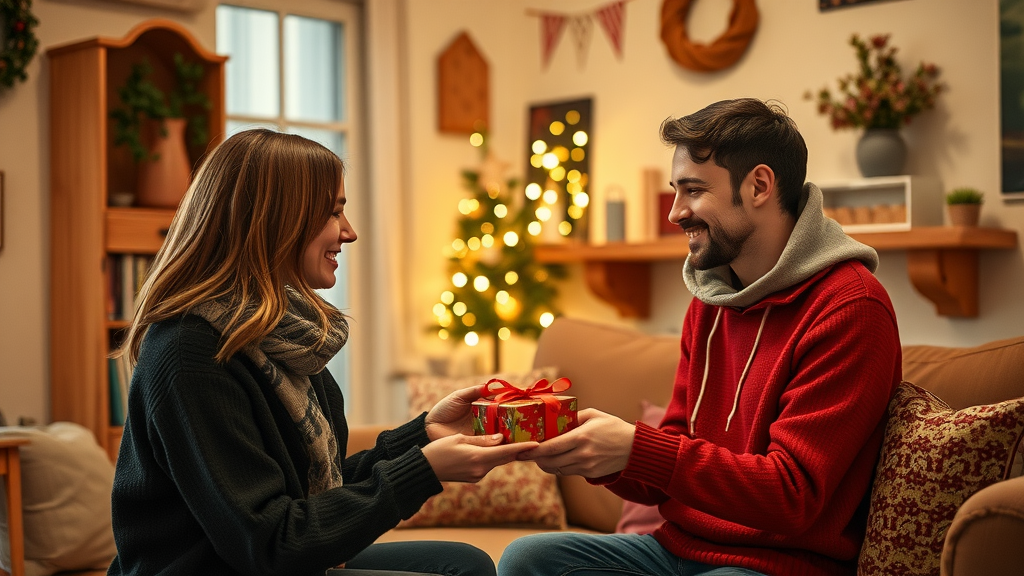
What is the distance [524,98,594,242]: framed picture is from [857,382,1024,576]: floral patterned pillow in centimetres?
295

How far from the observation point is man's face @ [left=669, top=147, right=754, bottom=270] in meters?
1.84

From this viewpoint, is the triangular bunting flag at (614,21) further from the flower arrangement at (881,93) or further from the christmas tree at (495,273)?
the flower arrangement at (881,93)

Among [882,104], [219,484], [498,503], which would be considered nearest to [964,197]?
[882,104]

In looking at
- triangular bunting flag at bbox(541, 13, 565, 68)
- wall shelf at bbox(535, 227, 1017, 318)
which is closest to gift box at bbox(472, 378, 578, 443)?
wall shelf at bbox(535, 227, 1017, 318)

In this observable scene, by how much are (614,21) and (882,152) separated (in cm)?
153

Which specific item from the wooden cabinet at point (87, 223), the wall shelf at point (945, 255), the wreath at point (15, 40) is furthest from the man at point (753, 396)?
the wreath at point (15, 40)

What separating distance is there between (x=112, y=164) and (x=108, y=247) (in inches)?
16.6

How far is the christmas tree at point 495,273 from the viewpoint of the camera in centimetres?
445

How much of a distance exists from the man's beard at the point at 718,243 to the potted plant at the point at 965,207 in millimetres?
1618

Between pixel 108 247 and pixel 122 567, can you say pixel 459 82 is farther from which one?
pixel 122 567

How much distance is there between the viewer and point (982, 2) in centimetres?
327

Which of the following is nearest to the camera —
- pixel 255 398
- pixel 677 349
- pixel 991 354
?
pixel 255 398

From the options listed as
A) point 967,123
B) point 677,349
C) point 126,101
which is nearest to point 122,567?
point 677,349

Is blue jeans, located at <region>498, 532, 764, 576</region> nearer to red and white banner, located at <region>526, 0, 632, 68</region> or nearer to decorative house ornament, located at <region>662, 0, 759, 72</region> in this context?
decorative house ornament, located at <region>662, 0, 759, 72</region>
